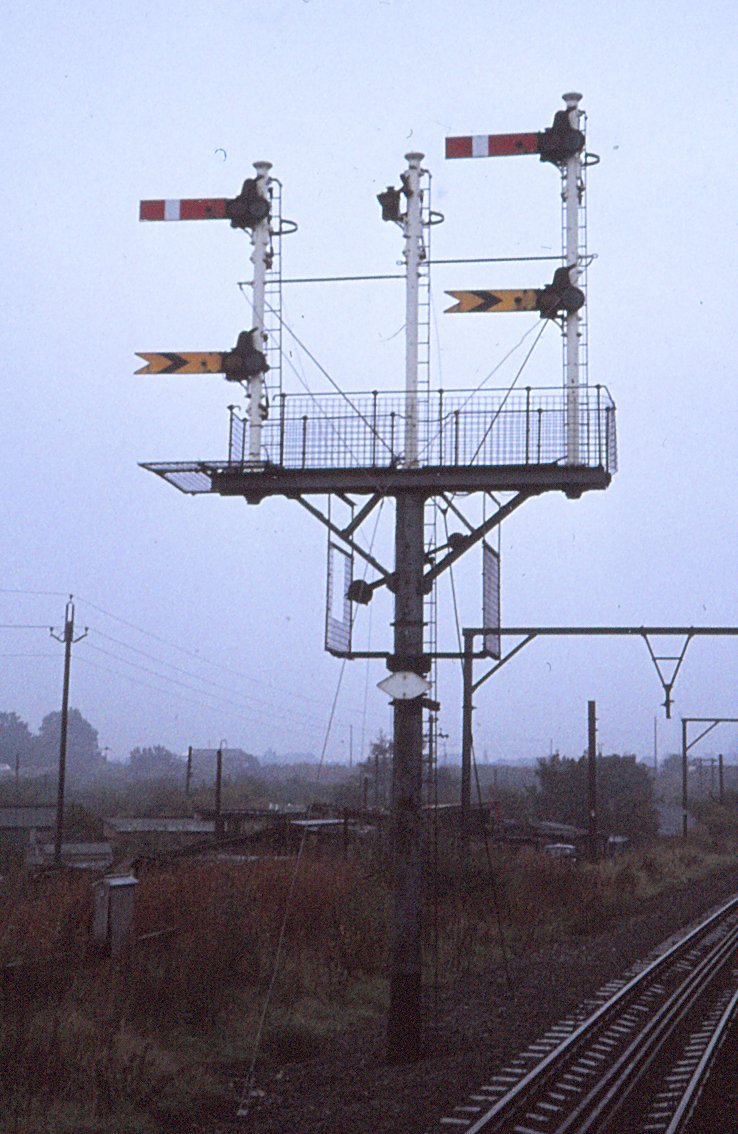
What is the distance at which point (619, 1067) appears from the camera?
11.3 m

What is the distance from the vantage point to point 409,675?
12.7m

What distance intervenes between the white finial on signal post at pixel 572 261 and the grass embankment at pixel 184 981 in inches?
242

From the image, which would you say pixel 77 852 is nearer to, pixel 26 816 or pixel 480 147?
pixel 26 816

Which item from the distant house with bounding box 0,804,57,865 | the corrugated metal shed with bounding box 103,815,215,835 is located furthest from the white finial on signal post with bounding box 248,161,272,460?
the distant house with bounding box 0,804,57,865

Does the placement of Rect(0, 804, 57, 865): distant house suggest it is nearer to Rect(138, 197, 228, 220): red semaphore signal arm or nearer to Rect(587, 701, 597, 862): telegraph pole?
Rect(587, 701, 597, 862): telegraph pole

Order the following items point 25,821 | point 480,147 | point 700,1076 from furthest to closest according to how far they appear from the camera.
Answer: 1. point 25,821
2. point 480,147
3. point 700,1076

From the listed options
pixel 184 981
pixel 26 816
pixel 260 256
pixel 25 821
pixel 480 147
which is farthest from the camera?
pixel 26 816

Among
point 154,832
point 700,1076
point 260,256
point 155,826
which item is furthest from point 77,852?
point 700,1076

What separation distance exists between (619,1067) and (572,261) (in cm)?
826

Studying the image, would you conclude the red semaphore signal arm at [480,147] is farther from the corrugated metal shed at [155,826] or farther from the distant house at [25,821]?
the distant house at [25,821]

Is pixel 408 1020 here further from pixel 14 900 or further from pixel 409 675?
pixel 14 900

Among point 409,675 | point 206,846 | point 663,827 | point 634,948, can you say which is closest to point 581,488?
point 409,675

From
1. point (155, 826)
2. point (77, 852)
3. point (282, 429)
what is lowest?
point (77, 852)

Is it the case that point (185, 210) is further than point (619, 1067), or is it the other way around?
point (185, 210)
